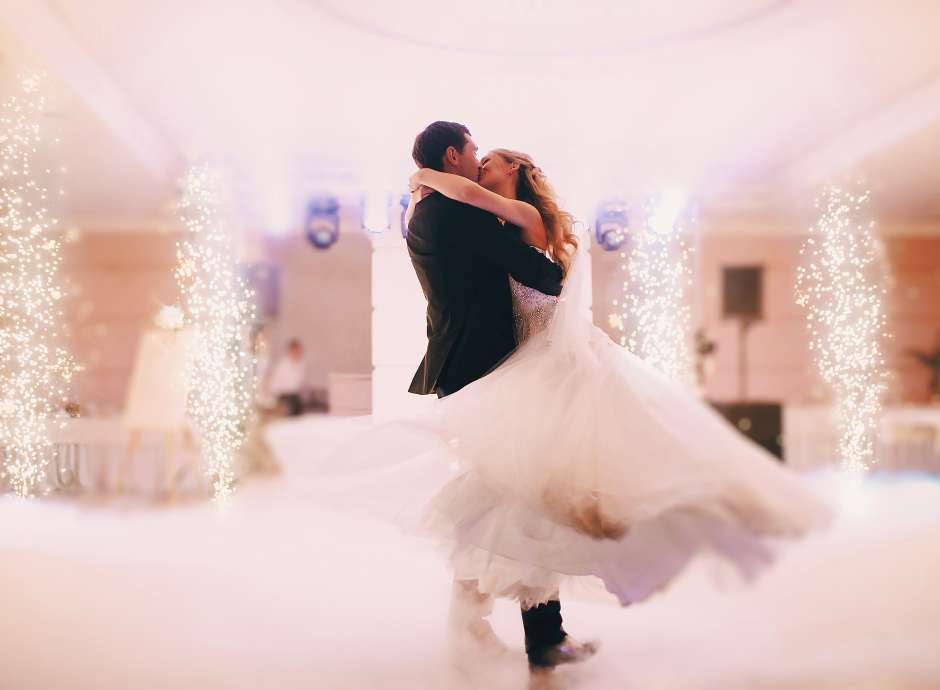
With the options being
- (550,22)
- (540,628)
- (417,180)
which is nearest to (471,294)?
(417,180)

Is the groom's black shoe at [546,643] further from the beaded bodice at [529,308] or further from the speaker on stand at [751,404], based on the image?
the speaker on stand at [751,404]

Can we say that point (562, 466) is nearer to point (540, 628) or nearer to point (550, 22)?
point (540, 628)

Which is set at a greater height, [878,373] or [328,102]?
[328,102]

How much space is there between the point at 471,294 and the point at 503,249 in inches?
6.0

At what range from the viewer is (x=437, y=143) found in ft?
6.22

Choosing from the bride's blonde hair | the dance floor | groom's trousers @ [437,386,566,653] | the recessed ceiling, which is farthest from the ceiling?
groom's trousers @ [437,386,566,653]

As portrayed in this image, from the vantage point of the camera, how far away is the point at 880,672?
179 cm

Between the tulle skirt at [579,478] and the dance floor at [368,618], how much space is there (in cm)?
11

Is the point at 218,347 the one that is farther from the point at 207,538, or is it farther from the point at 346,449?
the point at 346,449

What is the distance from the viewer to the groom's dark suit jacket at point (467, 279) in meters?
1.75

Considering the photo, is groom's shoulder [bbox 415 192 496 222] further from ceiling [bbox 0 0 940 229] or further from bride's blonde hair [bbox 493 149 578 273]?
ceiling [bbox 0 0 940 229]

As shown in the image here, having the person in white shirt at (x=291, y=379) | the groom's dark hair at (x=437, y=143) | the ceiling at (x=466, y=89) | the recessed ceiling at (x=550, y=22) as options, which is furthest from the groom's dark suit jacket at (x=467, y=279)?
the person in white shirt at (x=291, y=379)

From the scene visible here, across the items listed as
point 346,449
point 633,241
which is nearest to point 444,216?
point 346,449

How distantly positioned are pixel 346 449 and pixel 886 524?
10.7 ft
